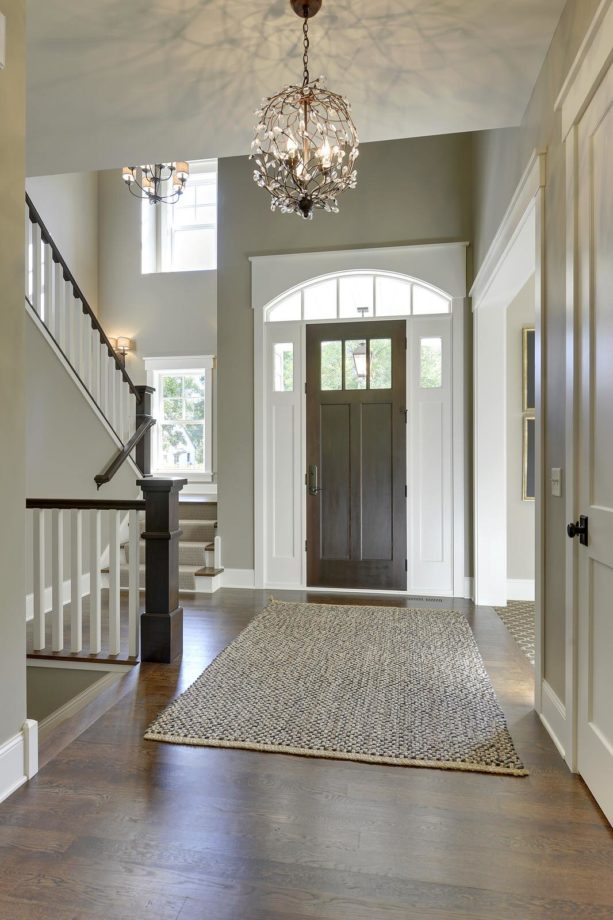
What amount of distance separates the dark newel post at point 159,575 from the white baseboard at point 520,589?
2876 mm

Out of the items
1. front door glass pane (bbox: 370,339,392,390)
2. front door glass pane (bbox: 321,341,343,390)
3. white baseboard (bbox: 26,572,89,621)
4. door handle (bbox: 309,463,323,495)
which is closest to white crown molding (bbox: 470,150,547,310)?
front door glass pane (bbox: 370,339,392,390)

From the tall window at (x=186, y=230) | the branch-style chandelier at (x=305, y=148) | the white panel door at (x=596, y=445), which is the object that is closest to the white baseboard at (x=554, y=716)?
the white panel door at (x=596, y=445)

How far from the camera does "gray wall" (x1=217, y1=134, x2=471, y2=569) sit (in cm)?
483

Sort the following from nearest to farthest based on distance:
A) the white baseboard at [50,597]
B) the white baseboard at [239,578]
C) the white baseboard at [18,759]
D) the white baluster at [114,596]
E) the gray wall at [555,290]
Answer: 1. the white baseboard at [18,759]
2. the gray wall at [555,290]
3. the white baluster at [114,596]
4. the white baseboard at [50,597]
5. the white baseboard at [239,578]

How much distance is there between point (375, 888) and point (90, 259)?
8.40m

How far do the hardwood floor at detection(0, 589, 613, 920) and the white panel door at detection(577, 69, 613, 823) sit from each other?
10.1 inches

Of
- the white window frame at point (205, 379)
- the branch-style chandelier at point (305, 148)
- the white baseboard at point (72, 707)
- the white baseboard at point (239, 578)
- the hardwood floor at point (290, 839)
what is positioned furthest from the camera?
the white window frame at point (205, 379)

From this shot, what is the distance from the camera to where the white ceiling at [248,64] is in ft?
7.57

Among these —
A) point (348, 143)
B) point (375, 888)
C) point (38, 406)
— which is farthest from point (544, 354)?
point (38, 406)

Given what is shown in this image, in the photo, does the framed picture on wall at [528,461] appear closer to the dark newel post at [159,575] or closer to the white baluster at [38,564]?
the dark newel post at [159,575]

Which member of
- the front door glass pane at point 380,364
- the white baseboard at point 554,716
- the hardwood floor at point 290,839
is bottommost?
the hardwood floor at point 290,839

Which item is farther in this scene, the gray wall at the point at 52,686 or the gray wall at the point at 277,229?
the gray wall at the point at 277,229

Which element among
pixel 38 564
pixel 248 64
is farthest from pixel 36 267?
pixel 248 64

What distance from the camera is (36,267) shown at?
14.5ft
